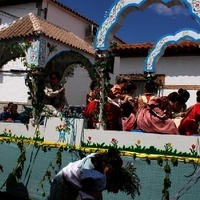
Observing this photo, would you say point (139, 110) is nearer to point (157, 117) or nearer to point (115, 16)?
point (157, 117)

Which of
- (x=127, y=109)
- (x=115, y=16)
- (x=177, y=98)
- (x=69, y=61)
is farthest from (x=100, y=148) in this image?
(x=69, y=61)

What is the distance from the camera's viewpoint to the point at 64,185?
3.26 meters

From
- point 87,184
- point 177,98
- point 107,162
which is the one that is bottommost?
point 87,184

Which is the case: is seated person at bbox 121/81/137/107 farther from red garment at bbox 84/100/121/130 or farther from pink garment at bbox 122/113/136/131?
pink garment at bbox 122/113/136/131

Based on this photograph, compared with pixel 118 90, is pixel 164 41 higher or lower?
higher

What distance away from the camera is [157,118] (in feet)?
17.8

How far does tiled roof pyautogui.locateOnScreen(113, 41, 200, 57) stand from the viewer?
537 inches

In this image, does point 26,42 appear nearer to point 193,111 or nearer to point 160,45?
point 193,111

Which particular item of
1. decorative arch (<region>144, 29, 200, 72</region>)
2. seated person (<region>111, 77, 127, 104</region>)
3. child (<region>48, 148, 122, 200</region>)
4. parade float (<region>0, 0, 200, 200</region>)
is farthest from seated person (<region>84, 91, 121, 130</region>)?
decorative arch (<region>144, 29, 200, 72</region>)

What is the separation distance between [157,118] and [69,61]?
4620mm

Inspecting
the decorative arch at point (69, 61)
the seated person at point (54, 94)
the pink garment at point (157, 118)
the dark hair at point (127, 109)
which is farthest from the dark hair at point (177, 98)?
the seated person at point (54, 94)

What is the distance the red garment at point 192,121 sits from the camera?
17.3ft

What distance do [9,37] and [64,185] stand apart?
507 centimetres

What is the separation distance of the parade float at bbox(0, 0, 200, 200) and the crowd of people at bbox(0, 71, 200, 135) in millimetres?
244
